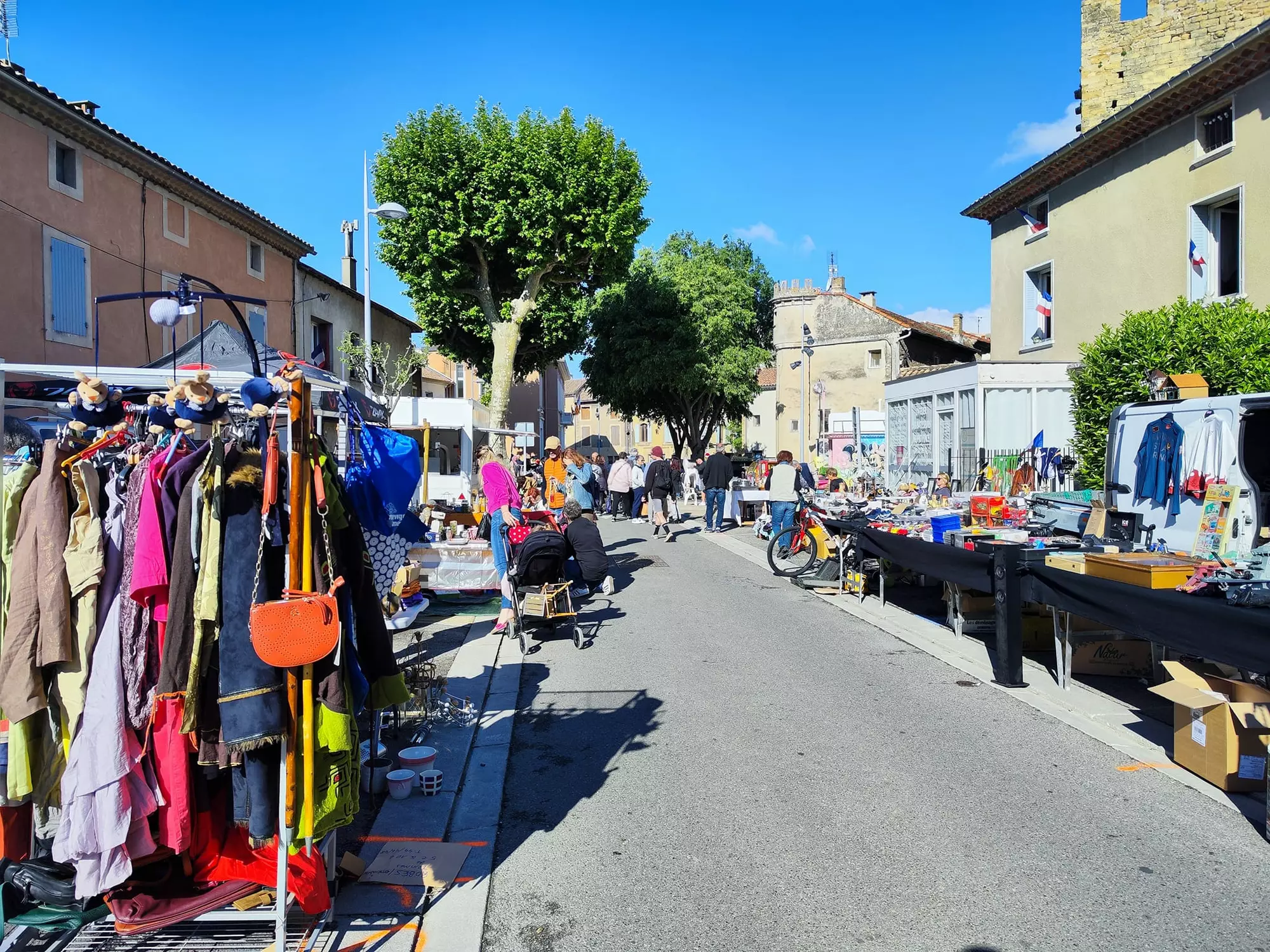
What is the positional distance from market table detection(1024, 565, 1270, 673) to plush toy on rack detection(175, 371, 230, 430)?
4767 millimetres

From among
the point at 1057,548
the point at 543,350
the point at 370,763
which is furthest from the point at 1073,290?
the point at 370,763

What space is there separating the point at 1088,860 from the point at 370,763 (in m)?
3.66

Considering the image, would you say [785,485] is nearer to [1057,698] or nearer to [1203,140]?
[1057,698]

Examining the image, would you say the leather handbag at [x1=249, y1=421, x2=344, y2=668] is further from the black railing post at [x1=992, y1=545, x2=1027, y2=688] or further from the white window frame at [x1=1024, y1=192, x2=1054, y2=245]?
the white window frame at [x1=1024, y1=192, x2=1054, y2=245]

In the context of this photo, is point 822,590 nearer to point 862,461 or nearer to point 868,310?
point 862,461

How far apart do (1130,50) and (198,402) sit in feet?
77.1

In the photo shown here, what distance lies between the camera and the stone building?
44.8 m

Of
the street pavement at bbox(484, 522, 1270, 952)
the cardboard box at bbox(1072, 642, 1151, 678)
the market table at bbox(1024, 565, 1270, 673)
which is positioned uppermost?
the market table at bbox(1024, 565, 1270, 673)

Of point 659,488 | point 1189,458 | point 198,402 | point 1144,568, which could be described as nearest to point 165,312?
point 198,402

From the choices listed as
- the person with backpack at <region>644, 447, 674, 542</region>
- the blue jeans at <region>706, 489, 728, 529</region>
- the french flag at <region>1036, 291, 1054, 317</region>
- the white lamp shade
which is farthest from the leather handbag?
the french flag at <region>1036, 291, 1054, 317</region>

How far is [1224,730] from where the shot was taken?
4.72m

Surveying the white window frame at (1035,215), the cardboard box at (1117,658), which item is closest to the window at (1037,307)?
the white window frame at (1035,215)

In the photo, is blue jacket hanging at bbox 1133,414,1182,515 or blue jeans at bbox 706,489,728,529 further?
blue jeans at bbox 706,489,728,529

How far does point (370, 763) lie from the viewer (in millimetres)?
4961
